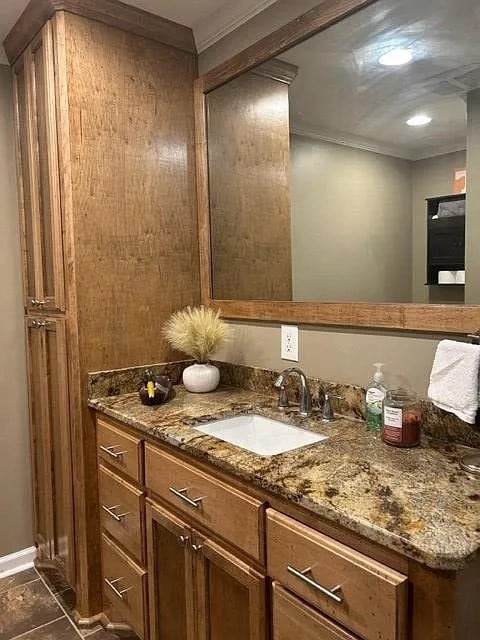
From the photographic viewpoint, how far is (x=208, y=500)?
1266 mm

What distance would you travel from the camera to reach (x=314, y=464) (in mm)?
1153

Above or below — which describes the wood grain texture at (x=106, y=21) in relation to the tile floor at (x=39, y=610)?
above

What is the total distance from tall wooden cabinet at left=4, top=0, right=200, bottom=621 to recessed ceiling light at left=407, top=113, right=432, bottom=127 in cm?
103

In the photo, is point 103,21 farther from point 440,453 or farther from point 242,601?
point 242,601

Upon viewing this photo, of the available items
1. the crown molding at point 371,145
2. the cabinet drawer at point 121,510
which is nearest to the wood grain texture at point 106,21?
the crown molding at point 371,145

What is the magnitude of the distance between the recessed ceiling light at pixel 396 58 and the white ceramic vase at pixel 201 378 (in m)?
1.22

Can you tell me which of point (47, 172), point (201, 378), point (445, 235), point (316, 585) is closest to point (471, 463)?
point (316, 585)

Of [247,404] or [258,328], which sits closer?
[247,404]

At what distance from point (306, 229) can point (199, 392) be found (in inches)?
29.8

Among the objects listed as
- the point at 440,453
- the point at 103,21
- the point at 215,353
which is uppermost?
the point at 103,21

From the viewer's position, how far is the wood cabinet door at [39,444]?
2107 mm

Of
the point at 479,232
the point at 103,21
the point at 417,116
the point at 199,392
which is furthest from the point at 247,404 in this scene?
the point at 103,21

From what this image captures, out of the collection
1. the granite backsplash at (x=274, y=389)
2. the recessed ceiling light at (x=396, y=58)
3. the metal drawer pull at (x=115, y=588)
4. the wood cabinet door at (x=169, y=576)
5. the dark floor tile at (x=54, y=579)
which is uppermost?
the recessed ceiling light at (x=396, y=58)

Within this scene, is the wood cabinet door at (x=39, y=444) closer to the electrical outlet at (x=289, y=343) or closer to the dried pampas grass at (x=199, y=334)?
the dried pampas grass at (x=199, y=334)
